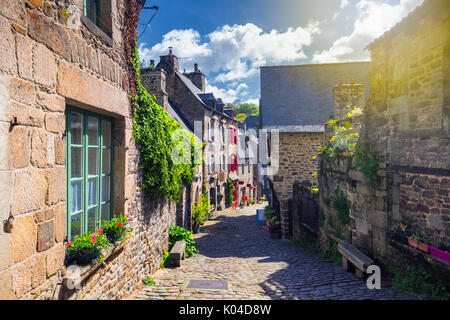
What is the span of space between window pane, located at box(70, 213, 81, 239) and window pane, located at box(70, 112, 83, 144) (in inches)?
35.0

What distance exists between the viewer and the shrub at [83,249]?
3.18 metres

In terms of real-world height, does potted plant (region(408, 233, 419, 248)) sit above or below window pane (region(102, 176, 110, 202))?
below

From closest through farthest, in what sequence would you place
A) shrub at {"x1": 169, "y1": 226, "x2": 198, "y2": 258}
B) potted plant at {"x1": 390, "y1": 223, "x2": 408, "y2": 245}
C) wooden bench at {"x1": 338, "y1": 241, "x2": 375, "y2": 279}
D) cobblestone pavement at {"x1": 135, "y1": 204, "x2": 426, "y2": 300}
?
cobblestone pavement at {"x1": 135, "y1": 204, "x2": 426, "y2": 300} < potted plant at {"x1": 390, "y1": 223, "x2": 408, "y2": 245} < wooden bench at {"x1": 338, "y1": 241, "x2": 375, "y2": 279} < shrub at {"x1": 169, "y1": 226, "x2": 198, "y2": 258}

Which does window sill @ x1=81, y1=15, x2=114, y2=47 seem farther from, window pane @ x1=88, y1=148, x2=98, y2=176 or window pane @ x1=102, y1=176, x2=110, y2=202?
window pane @ x1=102, y1=176, x2=110, y2=202

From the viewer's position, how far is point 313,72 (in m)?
16.0

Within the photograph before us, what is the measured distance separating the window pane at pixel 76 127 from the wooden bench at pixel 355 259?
5381 mm

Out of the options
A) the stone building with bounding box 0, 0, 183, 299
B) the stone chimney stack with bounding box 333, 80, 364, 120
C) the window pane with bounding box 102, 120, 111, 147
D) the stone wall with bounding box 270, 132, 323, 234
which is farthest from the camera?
the stone wall with bounding box 270, 132, 323, 234

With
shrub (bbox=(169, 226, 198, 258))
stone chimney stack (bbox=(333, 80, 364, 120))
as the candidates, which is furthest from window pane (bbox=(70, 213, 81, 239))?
stone chimney stack (bbox=(333, 80, 364, 120))

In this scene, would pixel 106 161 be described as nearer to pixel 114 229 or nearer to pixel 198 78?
pixel 114 229

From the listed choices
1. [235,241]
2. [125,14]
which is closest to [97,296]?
[125,14]

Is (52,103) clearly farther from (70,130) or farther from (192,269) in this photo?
(192,269)

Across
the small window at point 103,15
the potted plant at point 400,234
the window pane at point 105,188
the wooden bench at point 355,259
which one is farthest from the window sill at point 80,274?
the potted plant at point 400,234

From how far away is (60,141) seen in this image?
2.82m

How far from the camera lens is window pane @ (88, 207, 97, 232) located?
3.79m
